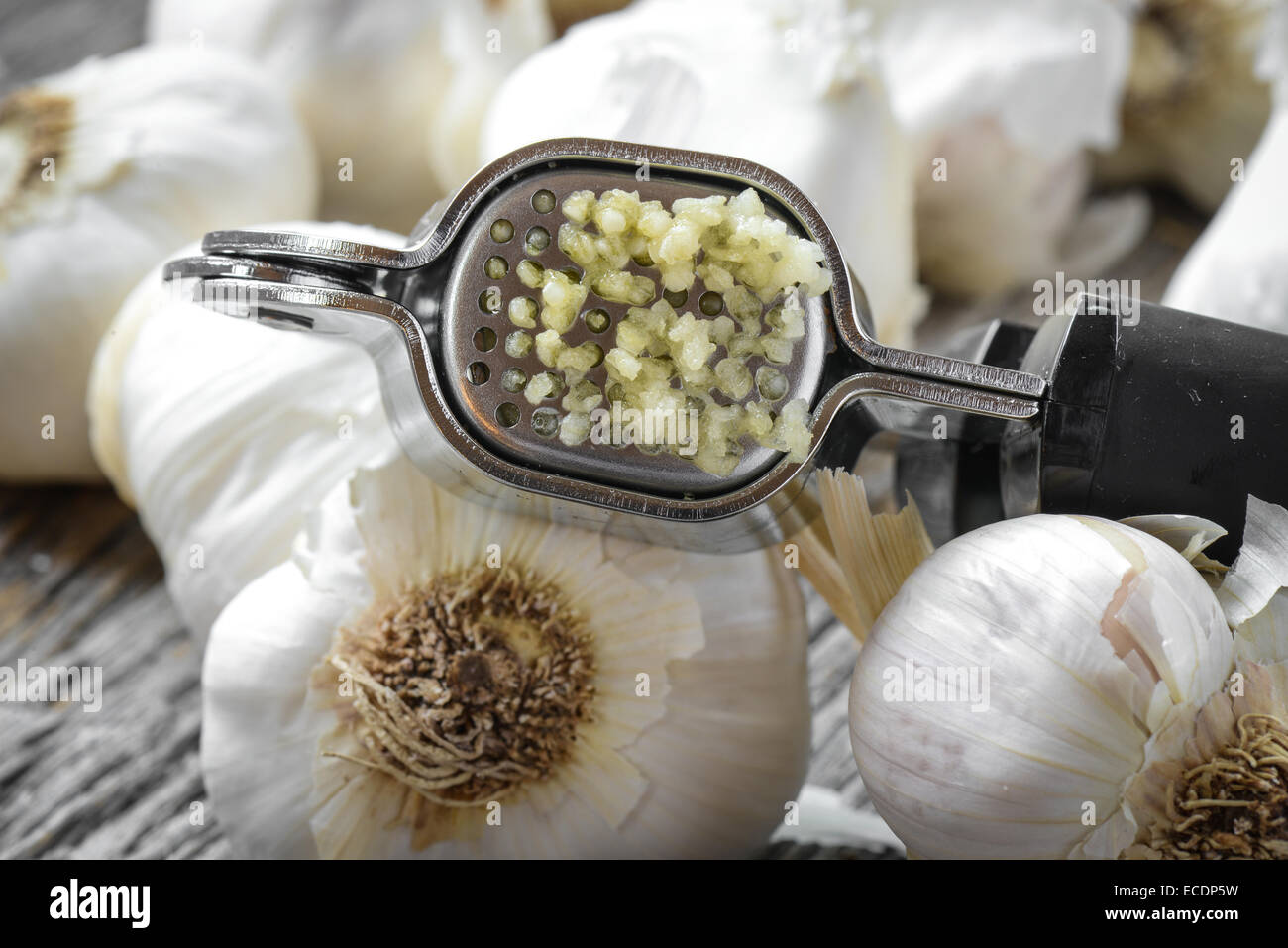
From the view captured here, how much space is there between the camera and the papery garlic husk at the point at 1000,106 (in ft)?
2.87

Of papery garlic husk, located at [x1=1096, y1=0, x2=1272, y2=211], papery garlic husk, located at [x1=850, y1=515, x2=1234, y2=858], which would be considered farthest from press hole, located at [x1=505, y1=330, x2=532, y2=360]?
papery garlic husk, located at [x1=1096, y1=0, x2=1272, y2=211]

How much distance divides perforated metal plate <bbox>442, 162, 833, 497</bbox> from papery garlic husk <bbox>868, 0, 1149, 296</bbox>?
1.38ft

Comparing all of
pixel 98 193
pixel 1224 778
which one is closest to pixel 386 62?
pixel 98 193

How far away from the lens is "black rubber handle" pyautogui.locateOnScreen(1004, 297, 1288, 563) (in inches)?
21.1

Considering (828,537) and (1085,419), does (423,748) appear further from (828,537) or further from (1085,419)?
(1085,419)

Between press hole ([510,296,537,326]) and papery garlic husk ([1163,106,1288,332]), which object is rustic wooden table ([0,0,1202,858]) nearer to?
papery garlic husk ([1163,106,1288,332])

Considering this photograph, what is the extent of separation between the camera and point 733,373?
0.50 meters

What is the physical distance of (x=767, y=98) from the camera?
76cm

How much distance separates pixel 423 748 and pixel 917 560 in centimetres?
27

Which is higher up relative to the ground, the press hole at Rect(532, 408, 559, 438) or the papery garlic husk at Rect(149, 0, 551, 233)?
the papery garlic husk at Rect(149, 0, 551, 233)

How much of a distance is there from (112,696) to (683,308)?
0.54 metres

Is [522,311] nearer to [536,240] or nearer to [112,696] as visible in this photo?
[536,240]

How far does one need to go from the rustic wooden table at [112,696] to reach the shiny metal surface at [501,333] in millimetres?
308
